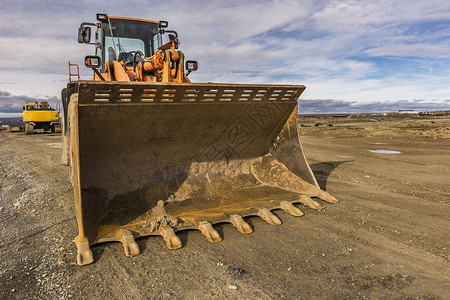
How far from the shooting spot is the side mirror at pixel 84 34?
16.5 ft

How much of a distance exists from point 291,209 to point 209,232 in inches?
47.1

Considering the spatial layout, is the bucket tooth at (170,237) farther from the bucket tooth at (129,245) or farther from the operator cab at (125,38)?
the operator cab at (125,38)

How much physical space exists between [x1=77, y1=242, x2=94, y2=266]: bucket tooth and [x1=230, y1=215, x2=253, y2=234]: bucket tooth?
1.43m

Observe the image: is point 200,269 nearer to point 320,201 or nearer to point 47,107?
point 320,201

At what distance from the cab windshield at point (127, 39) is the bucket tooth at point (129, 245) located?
11.7ft

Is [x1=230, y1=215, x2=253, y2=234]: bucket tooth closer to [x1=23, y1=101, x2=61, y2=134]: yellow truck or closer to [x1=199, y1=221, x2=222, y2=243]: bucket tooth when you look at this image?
[x1=199, y1=221, x2=222, y2=243]: bucket tooth

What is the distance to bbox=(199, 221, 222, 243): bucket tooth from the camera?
9.66ft

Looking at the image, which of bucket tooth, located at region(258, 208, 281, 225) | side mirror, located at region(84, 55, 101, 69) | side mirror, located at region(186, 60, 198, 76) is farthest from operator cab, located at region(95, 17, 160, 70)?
bucket tooth, located at region(258, 208, 281, 225)

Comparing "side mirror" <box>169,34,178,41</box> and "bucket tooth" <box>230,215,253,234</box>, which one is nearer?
"bucket tooth" <box>230,215,253,234</box>

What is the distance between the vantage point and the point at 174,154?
13.0 feet

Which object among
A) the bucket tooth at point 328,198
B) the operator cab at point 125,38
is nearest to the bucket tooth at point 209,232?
Result: the bucket tooth at point 328,198

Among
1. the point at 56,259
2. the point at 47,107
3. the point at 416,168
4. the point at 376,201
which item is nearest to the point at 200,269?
the point at 56,259

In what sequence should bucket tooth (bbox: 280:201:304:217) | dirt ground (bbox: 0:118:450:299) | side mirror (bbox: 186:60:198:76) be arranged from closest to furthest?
dirt ground (bbox: 0:118:450:299), bucket tooth (bbox: 280:201:304:217), side mirror (bbox: 186:60:198:76)

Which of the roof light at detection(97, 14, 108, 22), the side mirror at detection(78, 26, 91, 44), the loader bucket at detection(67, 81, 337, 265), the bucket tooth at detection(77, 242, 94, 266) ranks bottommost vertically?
the bucket tooth at detection(77, 242, 94, 266)
